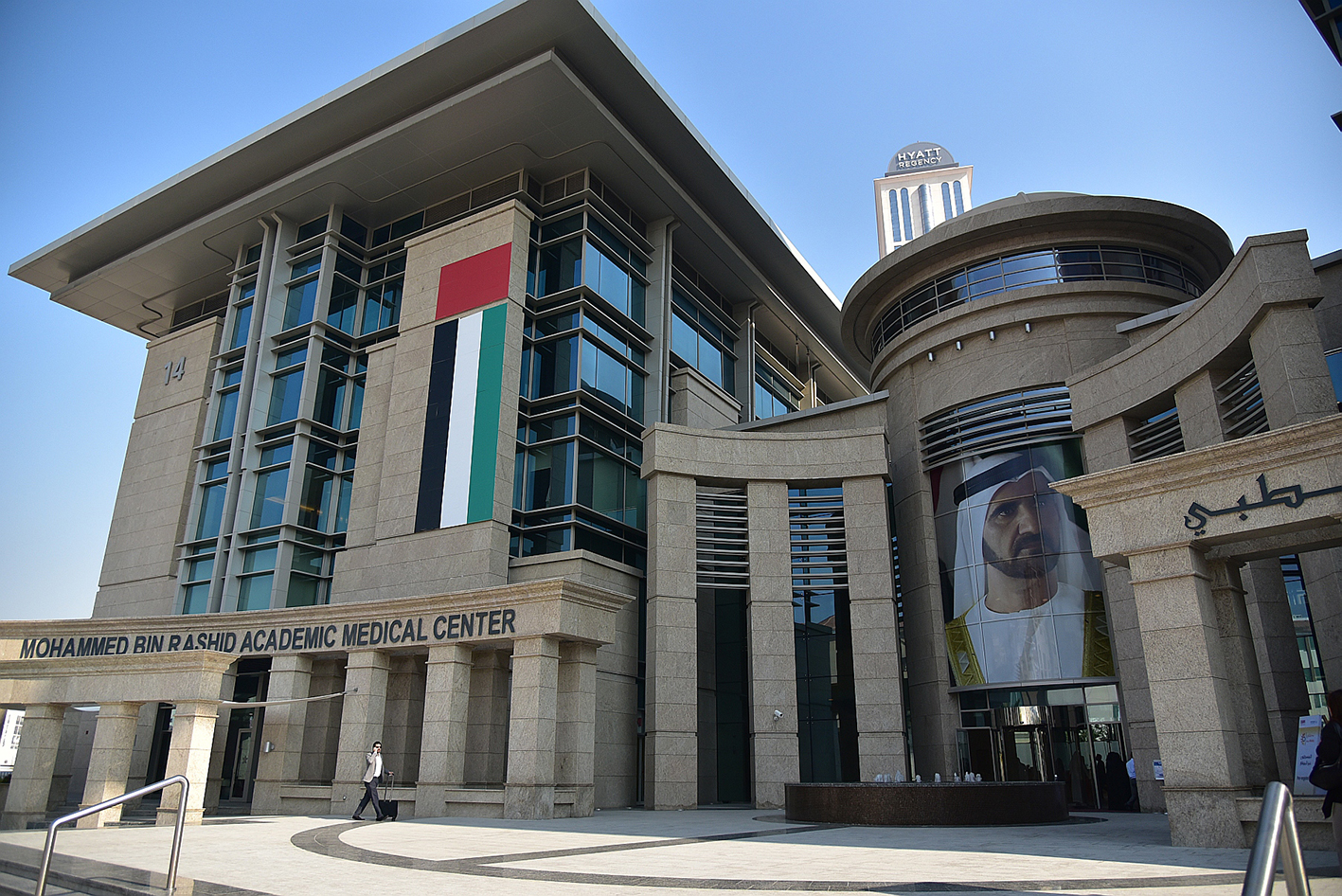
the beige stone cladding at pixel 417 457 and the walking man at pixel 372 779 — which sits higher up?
the beige stone cladding at pixel 417 457

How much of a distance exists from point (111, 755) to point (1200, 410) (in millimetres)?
28883

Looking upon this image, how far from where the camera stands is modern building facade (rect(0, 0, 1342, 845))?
70.5 feet

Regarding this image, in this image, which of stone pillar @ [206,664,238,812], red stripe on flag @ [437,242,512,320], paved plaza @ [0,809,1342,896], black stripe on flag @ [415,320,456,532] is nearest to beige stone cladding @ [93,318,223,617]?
stone pillar @ [206,664,238,812]

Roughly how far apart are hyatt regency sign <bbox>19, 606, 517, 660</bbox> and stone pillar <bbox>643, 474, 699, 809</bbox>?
5.62m

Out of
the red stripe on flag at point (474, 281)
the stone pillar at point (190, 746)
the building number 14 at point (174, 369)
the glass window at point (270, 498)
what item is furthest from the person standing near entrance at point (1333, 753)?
the building number 14 at point (174, 369)

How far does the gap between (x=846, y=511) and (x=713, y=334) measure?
1620 cm

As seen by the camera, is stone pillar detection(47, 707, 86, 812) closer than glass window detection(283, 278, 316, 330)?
Yes

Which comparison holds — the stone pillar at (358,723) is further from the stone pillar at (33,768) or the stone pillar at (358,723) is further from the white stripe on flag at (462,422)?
the stone pillar at (33,768)

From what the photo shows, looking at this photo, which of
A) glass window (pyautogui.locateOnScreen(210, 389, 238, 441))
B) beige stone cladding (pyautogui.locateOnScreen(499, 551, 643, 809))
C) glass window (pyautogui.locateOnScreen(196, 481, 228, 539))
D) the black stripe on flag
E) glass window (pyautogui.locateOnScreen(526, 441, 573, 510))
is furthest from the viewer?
glass window (pyautogui.locateOnScreen(210, 389, 238, 441))

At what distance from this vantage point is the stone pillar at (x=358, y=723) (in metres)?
25.1

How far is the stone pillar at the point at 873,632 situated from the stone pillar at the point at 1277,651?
34.5ft

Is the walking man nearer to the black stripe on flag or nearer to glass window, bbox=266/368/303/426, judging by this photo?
the black stripe on flag

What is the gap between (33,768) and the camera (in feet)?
75.3

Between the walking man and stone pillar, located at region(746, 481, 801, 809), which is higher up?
stone pillar, located at region(746, 481, 801, 809)
